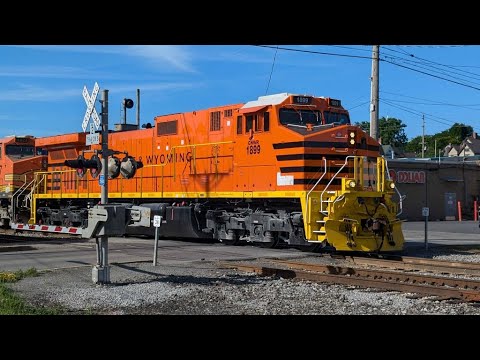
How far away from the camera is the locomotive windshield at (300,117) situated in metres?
15.9

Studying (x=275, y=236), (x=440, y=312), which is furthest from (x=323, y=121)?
(x=440, y=312)

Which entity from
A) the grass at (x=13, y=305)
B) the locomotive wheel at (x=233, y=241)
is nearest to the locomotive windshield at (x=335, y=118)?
the locomotive wheel at (x=233, y=241)

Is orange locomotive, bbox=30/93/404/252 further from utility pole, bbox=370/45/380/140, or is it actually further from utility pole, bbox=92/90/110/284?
utility pole, bbox=370/45/380/140

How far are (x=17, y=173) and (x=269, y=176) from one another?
49.4 feet

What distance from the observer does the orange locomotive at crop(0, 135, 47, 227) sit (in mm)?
26094

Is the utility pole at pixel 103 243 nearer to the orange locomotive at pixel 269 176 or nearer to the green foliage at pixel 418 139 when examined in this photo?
the orange locomotive at pixel 269 176

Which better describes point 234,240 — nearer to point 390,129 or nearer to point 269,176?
point 269,176

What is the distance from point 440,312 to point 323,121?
9.10m

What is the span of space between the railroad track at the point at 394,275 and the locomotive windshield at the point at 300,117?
4157 millimetres

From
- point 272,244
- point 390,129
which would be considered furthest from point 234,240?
point 390,129

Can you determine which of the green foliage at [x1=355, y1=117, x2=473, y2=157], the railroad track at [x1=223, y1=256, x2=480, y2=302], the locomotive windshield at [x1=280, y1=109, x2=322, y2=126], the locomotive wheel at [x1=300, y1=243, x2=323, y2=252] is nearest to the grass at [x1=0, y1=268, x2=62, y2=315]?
the railroad track at [x1=223, y1=256, x2=480, y2=302]
